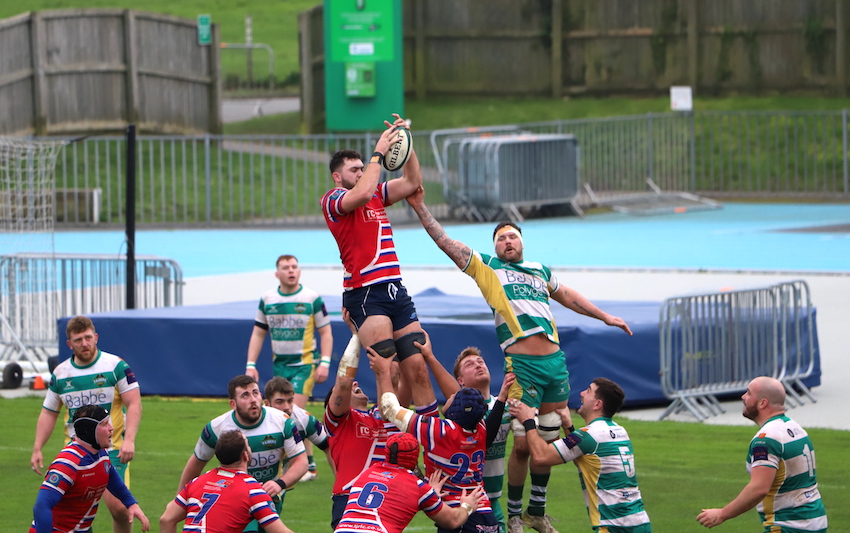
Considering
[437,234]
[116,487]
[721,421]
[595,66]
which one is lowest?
[721,421]

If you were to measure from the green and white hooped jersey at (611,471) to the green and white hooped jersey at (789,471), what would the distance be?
2.42 feet

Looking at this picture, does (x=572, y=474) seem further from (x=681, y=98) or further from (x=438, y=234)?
(x=681, y=98)

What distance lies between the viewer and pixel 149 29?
36.5 m

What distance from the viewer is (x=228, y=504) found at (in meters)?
6.91

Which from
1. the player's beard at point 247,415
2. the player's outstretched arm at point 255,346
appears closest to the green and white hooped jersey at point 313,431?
the player's beard at point 247,415

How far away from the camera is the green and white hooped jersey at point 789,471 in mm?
7441

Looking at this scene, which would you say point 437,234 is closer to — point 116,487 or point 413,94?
point 116,487

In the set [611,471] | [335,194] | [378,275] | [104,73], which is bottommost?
[611,471]

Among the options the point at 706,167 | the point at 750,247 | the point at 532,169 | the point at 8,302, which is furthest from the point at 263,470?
the point at 706,167

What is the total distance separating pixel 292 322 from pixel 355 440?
176 inches

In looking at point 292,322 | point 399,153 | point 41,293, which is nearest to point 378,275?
point 399,153

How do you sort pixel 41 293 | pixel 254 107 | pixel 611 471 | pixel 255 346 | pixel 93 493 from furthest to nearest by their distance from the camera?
pixel 254 107, pixel 41 293, pixel 255 346, pixel 93 493, pixel 611 471

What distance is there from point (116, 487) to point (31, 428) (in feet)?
21.3

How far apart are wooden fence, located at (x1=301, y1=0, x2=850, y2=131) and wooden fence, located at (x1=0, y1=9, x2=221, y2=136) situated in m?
4.60
